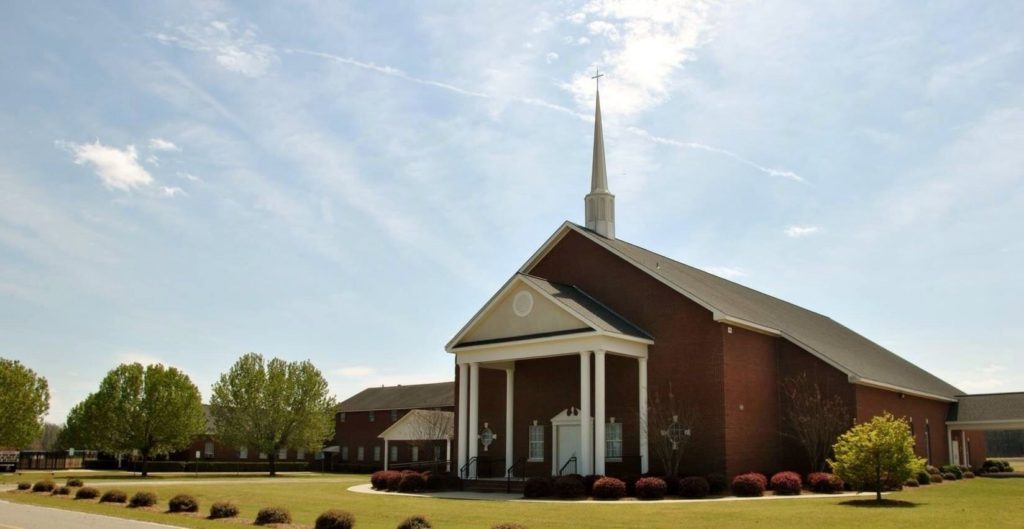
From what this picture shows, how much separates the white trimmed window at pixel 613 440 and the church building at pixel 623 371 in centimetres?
5

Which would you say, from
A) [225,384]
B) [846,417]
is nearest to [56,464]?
[225,384]

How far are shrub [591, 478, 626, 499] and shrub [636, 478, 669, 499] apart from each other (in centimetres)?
53

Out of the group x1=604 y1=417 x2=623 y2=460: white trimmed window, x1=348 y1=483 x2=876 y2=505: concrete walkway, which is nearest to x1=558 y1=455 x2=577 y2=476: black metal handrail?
x1=604 y1=417 x2=623 y2=460: white trimmed window

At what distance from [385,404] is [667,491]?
46.5m

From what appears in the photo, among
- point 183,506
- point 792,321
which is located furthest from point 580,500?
point 792,321

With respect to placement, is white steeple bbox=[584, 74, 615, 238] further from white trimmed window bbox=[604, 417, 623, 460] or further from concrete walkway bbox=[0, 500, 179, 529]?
concrete walkway bbox=[0, 500, 179, 529]

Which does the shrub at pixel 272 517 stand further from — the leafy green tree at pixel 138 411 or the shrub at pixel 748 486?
the leafy green tree at pixel 138 411

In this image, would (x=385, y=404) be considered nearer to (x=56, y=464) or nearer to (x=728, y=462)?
(x=56, y=464)

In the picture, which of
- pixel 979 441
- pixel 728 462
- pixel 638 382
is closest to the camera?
pixel 728 462

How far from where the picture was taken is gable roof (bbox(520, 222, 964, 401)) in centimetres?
3394

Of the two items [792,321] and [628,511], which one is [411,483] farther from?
[792,321]

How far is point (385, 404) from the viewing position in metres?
72.2

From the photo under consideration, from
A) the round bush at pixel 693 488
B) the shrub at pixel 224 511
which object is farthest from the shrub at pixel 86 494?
the round bush at pixel 693 488

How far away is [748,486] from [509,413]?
11.1m
